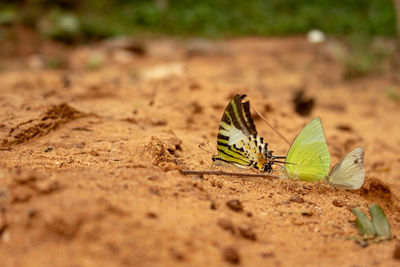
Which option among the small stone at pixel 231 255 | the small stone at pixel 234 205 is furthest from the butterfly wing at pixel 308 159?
the small stone at pixel 231 255

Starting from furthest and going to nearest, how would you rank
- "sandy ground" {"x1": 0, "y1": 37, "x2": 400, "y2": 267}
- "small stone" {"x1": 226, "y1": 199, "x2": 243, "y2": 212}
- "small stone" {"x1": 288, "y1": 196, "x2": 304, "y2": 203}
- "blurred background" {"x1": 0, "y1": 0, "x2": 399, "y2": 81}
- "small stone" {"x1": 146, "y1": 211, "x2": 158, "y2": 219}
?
"blurred background" {"x1": 0, "y1": 0, "x2": 399, "y2": 81}
"small stone" {"x1": 288, "y1": 196, "x2": 304, "y2": 203}
"small stone" {"x1": 226, "y1": 199, "x2": 243, "y2": 212}
"small stone" {"x1": 146, "y1": 211, "x2": 158, "y2": 219}
"sandy ground" {"x1": 0, "y1": 37, "x2": 400, "y2": 267}

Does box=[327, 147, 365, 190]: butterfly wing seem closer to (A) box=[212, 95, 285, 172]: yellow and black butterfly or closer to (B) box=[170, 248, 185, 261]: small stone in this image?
(A) box=[212, 95, 285, 172]: yellow and black butterfly

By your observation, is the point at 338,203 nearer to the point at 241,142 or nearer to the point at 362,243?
the point at 362,243

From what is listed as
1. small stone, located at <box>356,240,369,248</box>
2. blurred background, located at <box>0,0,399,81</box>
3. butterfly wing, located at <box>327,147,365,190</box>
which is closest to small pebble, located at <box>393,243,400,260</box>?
small stone, located at <box>356,240,369,248</box>

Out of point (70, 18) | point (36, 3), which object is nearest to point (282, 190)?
point (70, 18)

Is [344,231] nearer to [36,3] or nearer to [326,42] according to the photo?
[326,42]

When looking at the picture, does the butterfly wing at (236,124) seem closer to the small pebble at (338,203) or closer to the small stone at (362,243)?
the small pebble at (338,203)
